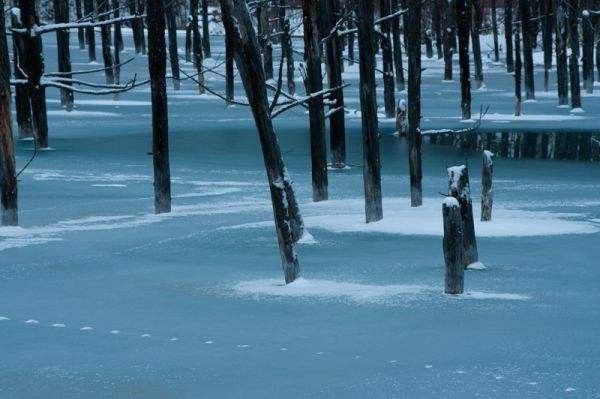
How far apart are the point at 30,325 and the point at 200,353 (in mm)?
1857

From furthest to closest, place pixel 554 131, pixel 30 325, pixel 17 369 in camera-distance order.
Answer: pixel 554 131 → pixel 30 325 → pixel 17 369

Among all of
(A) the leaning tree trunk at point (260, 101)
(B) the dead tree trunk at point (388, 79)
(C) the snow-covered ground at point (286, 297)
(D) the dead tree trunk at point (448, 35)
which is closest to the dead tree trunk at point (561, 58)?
(B) the dead tree trunk at point (388, 79)

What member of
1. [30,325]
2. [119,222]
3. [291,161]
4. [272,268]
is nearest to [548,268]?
[272,268]

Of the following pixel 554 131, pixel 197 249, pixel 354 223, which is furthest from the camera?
pixel 554 131

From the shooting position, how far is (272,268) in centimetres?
1235

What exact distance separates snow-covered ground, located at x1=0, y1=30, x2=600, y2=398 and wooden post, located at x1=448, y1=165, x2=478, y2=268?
0.29 metres

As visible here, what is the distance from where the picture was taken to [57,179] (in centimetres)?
2217

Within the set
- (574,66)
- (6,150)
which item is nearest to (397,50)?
(574,66)

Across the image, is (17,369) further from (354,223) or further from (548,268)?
(354,223)

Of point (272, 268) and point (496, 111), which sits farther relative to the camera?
point (496, 111)

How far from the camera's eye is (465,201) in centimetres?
1172

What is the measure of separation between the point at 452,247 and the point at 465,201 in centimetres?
163

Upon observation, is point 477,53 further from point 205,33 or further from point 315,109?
point 315,109

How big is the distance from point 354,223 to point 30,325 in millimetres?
7257
